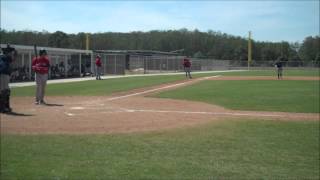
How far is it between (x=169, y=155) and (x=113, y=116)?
4812mm

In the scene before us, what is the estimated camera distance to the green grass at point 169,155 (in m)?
7.80

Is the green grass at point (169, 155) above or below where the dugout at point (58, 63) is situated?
below

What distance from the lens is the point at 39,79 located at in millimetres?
16750

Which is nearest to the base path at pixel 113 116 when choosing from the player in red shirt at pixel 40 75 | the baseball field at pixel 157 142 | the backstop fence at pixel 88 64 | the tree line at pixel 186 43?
the baseball field at pixel 157 142

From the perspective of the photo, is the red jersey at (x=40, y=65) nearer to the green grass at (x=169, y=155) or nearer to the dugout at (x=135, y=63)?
the green grass at (x=169, y=155)

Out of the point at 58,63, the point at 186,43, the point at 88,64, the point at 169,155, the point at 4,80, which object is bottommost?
the point at 169,155

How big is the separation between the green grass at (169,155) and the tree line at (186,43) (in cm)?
8970

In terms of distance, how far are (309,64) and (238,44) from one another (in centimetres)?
5638

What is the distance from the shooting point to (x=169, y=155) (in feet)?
29.5

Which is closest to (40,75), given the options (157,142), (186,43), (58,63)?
(157,142)

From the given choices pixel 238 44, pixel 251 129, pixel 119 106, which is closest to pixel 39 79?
pixel 119 106

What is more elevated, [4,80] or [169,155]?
[4,80]

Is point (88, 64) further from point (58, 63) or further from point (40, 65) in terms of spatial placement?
point (40, 65)

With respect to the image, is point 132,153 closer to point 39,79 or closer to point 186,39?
point 39,79
